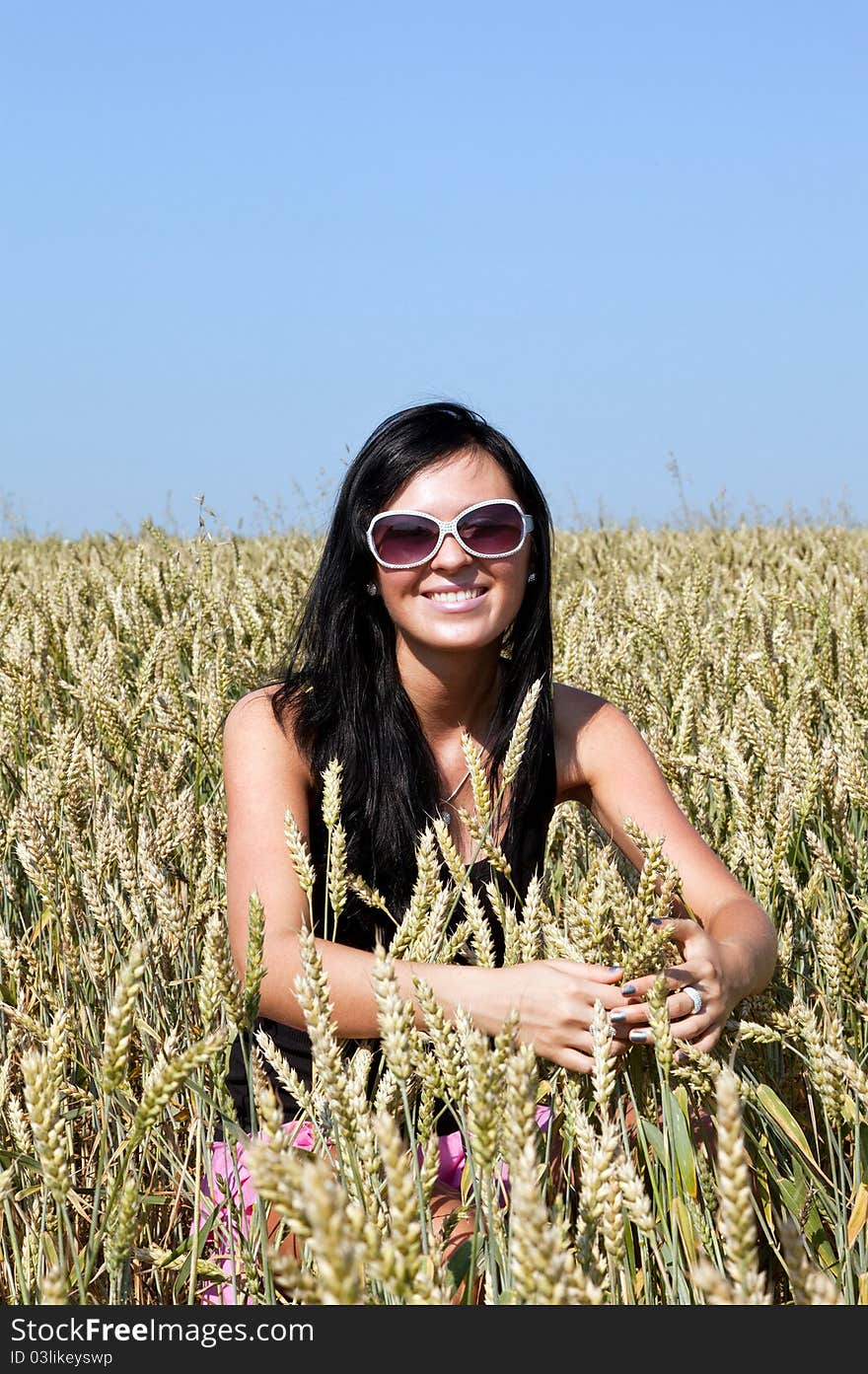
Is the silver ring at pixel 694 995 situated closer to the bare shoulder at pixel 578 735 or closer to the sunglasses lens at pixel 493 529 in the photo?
the bare shoulder at pixel 578 735

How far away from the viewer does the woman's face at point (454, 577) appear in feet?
6.48

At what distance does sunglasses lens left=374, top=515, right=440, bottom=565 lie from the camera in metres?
2.00

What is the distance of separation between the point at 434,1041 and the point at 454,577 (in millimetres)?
1022

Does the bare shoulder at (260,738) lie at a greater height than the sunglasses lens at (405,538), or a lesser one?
lesser

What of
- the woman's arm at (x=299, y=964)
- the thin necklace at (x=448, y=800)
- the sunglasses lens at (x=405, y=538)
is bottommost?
the woman's arm at (x=299, y=964)

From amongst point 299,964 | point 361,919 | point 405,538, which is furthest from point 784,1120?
point 405,538

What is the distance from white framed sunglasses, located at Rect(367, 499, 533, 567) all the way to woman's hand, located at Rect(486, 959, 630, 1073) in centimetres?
79

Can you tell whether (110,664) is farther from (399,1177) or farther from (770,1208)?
(399,1177)


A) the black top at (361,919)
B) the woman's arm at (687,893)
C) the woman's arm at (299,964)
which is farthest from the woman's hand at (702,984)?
the black top at (361,919)

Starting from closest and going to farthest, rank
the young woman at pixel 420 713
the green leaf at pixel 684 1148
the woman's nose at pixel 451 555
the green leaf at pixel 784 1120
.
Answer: the green leaf at pixel 684 1148, the green leaf at pixel 784 1120, the young woman at pixel 420 713, the woman's nose at pixel 451 555

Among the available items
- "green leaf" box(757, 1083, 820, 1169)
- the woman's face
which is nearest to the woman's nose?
the woman's face

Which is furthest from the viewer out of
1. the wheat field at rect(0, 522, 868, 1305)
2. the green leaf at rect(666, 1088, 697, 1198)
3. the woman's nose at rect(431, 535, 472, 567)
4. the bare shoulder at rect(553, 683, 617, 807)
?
the bare shoulder at rect(553, 683, 617, 807)

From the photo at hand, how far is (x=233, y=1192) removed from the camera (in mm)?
1279

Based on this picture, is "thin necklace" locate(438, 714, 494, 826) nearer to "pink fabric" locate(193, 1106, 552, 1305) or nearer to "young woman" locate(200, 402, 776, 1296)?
"young woman" locate(200, 402, 776, 1296)
